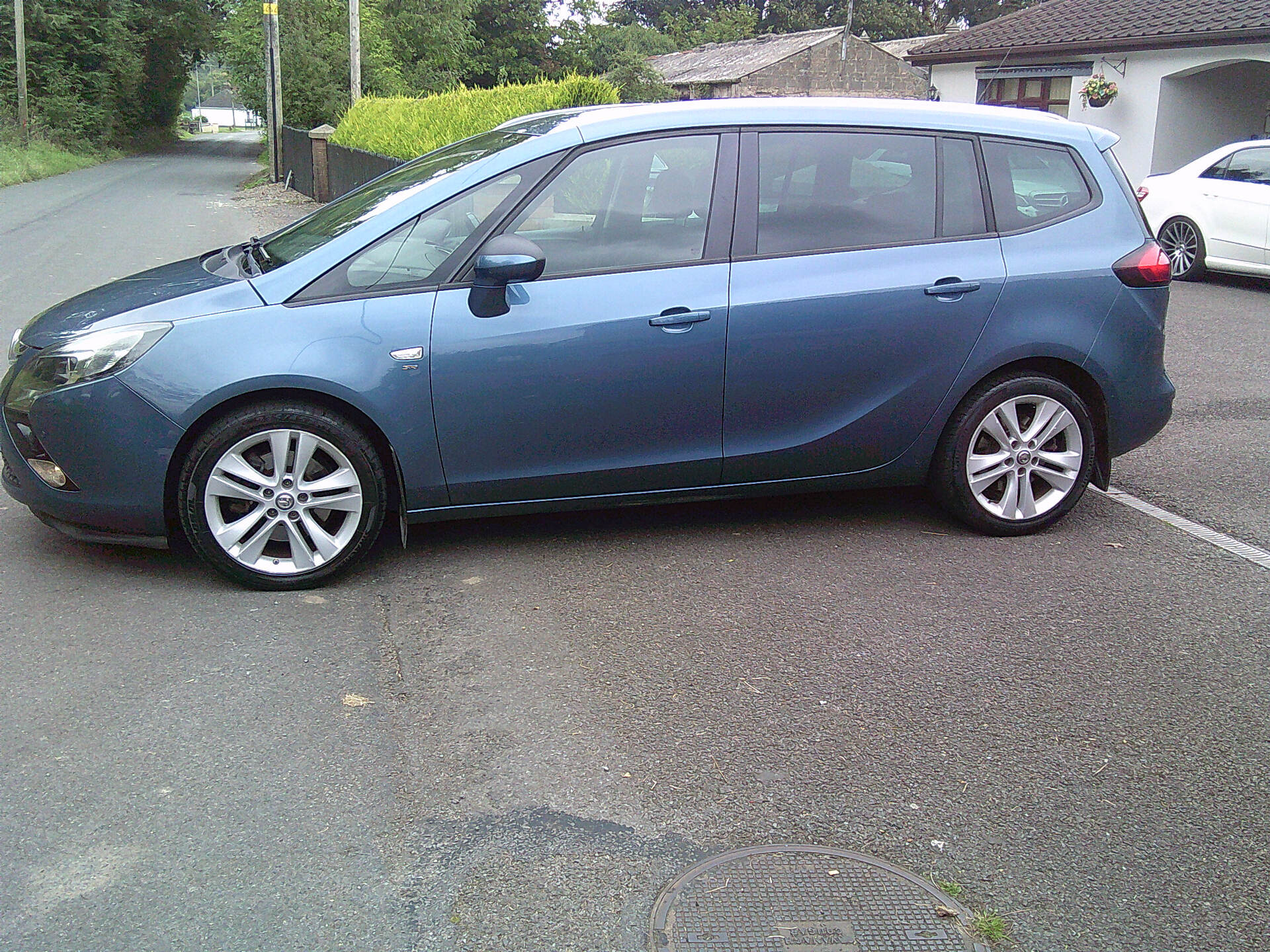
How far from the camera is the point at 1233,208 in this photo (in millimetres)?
13180

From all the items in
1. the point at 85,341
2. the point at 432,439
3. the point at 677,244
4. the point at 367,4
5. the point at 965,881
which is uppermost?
the point at 367,4

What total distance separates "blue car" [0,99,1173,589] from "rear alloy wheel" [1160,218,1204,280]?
9.21 m

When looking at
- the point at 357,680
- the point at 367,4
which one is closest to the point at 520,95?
the point at 357,680

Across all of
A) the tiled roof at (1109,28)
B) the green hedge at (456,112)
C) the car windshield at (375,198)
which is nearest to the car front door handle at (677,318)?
the car windshield at (375,198)

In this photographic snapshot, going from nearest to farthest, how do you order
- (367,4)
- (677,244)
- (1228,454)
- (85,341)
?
(85,341) < (677,244) < (1228,454) < (367,4)

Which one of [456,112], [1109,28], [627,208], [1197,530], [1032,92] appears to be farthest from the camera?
[1032,92]

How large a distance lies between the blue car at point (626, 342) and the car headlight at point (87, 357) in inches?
0.5

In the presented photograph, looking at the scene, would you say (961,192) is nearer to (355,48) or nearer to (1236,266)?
(1236,266)

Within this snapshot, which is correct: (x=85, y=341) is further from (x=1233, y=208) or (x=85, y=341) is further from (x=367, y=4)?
(x=367, y=4)

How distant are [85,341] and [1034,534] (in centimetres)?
399

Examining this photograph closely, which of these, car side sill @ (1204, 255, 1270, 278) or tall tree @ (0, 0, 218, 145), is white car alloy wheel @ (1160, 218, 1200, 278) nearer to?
car side sill @ (1204, 255, 1270, 278)

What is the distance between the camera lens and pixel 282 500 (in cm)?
455

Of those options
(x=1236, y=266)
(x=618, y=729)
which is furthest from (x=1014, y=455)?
(x=1236, y=266)

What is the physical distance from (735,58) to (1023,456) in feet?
160
